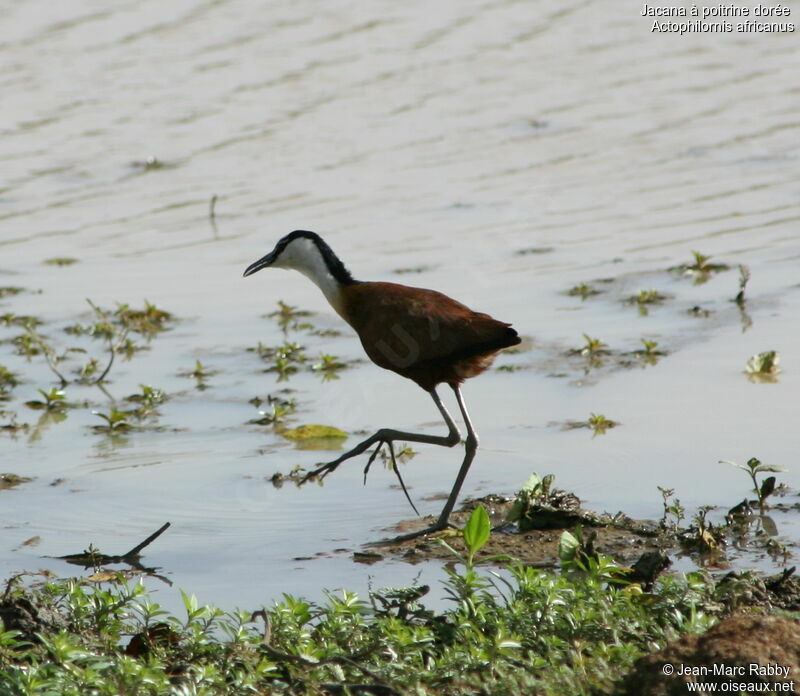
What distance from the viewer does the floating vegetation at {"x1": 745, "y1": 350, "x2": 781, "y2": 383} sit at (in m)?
6.62

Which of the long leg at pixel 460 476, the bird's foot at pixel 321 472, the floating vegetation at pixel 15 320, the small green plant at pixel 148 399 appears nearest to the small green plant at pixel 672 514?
the long leg at pixel 460 476

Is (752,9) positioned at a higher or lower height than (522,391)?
higher

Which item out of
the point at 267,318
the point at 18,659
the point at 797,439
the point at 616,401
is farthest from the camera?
the point at 267,318

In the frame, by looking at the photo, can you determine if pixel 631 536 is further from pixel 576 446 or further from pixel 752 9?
pixel 752 9

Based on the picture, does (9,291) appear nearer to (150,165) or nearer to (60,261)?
(60,261)

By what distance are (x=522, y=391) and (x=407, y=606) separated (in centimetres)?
291

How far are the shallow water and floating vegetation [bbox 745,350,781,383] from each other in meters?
0.06

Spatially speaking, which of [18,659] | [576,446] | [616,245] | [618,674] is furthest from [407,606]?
[616,245]

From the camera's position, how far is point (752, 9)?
14875 millimetres

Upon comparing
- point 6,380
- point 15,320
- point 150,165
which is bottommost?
point 6,380

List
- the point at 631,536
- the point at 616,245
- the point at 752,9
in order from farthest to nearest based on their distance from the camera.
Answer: the point at 752,9
the point at 616,245
the point at 631,536

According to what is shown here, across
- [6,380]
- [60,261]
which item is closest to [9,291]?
[60,261]

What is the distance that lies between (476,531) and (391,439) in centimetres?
131

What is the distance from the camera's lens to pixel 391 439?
5.38 metres
